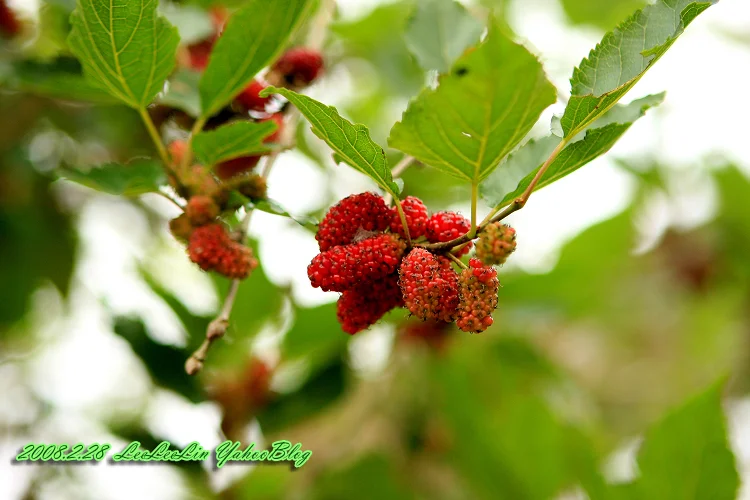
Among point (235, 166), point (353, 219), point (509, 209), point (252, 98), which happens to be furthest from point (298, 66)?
point (509, 209)

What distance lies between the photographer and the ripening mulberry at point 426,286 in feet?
2.67

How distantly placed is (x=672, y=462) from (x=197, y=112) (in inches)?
43.0

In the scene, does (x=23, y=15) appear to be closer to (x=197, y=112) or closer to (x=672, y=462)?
(x=197, y=112)

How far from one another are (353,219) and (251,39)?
363mm

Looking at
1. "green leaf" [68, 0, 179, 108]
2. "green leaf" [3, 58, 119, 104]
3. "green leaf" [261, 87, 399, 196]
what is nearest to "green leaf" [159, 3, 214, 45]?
"green leaf" [3, 58, 119, 104]

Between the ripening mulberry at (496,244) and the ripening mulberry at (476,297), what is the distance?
2 cm

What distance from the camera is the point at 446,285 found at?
Result: 32.6 inches

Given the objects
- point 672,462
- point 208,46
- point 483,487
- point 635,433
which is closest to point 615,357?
point 635,433

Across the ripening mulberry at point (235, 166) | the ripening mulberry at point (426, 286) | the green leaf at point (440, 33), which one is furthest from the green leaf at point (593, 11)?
the ripening mulberry at point (426, 286)

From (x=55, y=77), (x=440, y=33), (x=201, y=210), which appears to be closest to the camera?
(x=201, y=210)

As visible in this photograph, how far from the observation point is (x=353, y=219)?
91 cm

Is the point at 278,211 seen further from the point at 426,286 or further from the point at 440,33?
the point at 440,33

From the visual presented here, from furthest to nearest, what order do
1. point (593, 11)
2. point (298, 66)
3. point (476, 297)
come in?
point (593, 11) < point (298, 66) < point (476, 297)

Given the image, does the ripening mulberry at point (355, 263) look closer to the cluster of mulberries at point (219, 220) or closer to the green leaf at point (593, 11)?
the cluster of mulberries at point (219, 220)
